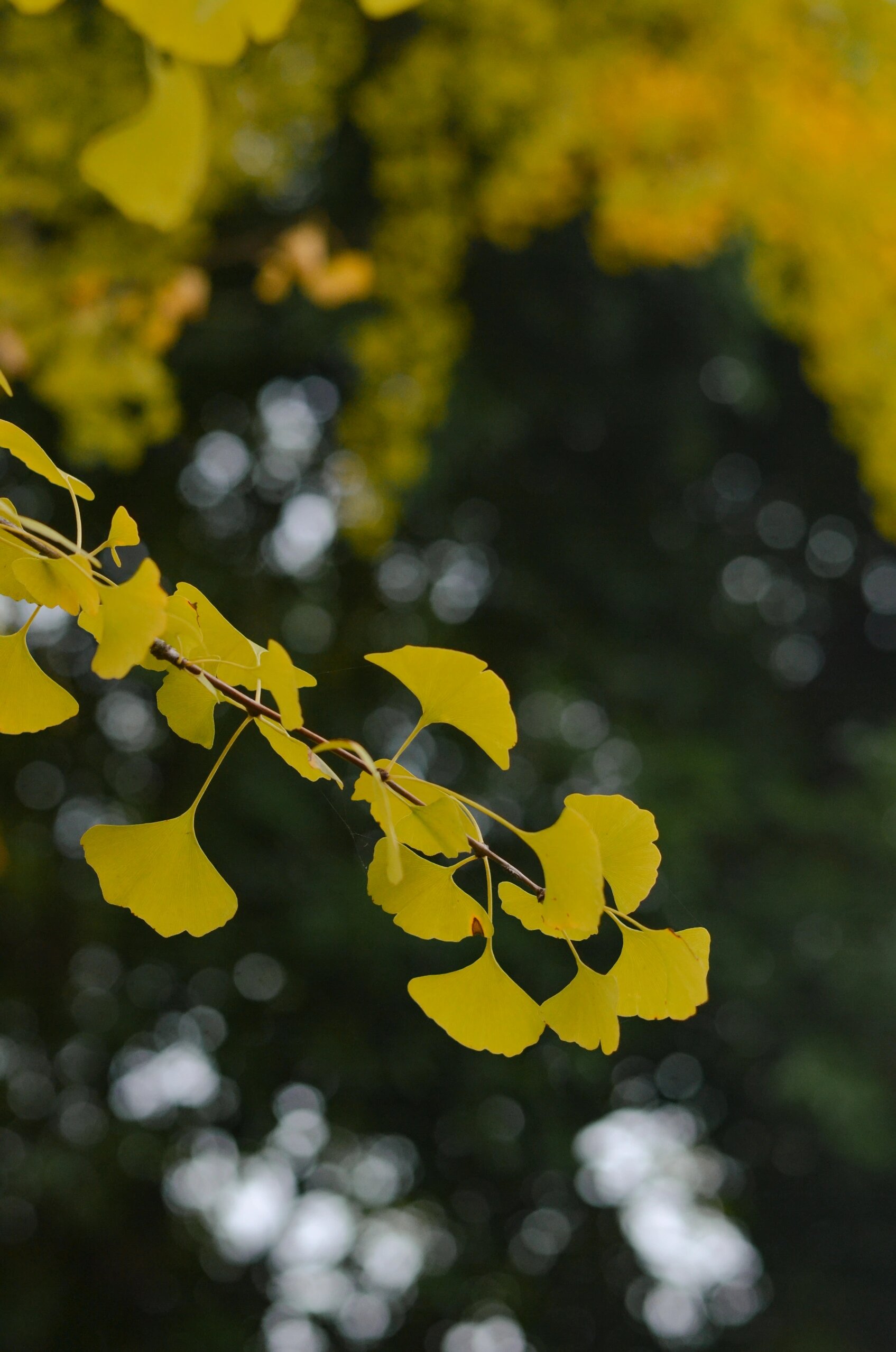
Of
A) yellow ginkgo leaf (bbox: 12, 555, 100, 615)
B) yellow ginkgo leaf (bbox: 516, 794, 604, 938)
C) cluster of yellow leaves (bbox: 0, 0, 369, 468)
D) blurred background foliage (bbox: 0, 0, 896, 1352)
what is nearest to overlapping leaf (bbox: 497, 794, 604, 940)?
yellow ginkgo leaf (bbox: 516, 794, 604, 938)

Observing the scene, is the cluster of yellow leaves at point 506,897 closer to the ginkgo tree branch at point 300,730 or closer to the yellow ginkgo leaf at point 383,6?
the ginkgo tree branch at point 300,730

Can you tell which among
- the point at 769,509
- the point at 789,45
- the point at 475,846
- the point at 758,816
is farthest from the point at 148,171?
the point at 769,509

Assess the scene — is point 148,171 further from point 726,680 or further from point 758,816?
point 726,680

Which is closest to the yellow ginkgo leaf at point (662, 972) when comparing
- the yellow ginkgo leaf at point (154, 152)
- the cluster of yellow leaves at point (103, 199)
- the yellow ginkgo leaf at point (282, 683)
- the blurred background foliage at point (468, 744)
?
the yellow ginkgo leaf at point (282, 683)

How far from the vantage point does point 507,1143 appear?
7.30 feet

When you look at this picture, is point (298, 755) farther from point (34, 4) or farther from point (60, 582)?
point (34, 4)

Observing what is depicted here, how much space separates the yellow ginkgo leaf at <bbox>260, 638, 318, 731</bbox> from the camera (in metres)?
0.25

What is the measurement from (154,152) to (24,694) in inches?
6.0

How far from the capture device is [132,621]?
24 centimetres

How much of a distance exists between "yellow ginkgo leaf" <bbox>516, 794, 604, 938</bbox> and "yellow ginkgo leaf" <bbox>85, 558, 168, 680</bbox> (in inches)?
3.9

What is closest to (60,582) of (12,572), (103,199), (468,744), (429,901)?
(12,572)

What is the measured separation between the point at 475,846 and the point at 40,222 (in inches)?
80.2

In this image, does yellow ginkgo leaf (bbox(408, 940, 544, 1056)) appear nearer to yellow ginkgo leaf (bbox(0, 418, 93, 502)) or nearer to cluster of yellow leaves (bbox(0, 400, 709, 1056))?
cluster of yellow leaves (bbox(0, 400, 709, 1056))

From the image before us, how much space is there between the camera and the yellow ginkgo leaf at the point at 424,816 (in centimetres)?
27
